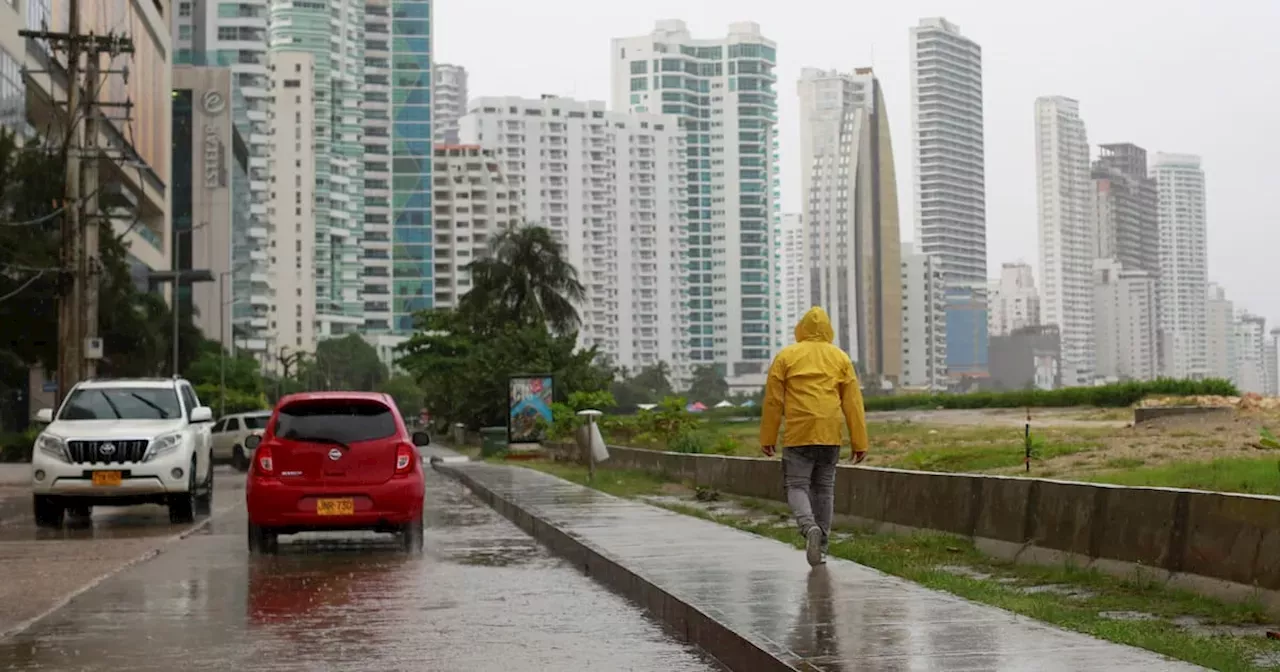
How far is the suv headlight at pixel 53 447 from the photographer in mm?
21109

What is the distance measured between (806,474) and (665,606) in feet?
6.01

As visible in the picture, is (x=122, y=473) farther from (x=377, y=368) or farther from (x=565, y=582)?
(x=377, y=368)

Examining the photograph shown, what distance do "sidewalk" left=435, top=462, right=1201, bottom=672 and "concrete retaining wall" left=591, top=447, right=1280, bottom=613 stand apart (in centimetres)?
135

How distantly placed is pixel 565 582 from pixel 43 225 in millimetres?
40069

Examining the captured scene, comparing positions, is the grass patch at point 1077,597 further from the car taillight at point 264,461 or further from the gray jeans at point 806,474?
the car taillight at point 264,461

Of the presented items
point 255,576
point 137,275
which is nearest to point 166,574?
point 255,576

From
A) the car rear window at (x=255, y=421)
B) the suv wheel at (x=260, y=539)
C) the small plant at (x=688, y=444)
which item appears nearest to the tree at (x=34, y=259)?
the car rear window at (x=255, y=421)

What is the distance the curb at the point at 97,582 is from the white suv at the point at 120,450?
743 mm

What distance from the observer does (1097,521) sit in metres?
11.7

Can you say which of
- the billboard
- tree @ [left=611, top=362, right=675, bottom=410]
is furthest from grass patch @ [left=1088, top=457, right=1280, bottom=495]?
tree @ [left=611, top=362, right=675, bottom=410]

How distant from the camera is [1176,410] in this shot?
34719mm

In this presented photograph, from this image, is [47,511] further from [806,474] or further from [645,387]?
[645,387]

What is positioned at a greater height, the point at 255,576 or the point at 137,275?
A: the point at 137,275

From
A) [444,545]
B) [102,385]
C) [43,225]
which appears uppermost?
[43,225]
